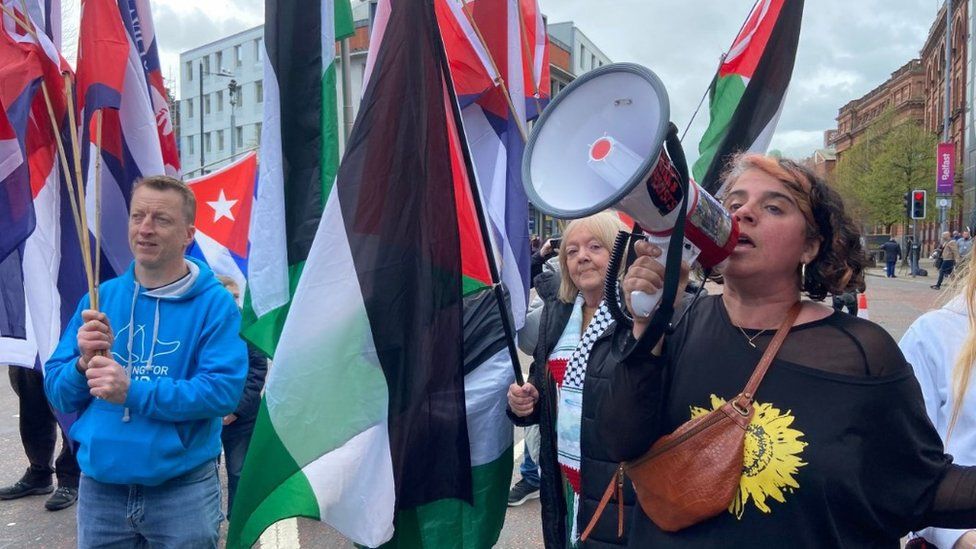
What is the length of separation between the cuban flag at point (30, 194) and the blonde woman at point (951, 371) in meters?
3.32

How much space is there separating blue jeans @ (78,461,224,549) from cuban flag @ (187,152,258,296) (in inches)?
145

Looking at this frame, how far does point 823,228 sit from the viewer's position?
5.33 ft

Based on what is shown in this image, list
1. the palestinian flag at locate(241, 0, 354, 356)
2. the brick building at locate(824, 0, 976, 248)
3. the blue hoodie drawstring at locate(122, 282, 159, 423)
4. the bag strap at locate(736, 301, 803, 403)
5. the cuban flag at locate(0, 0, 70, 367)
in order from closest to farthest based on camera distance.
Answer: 1. the bag strap at locate(736, 301, 803, 403)
2. the blue hoodie drawstring at locate(122, 282, 159, 423)
3. the palestinian flag at locate(241, 0, 354, 356)
4. the cuban flag at locate(0, 0, 70, 367)
5. the brick building at locate(824, 0, 976, 248)

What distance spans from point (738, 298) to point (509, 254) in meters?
1.58

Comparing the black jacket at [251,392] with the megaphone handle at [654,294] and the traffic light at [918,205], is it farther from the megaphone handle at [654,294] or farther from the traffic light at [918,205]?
the traffic light at [918,205]

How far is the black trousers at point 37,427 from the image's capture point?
190 inches

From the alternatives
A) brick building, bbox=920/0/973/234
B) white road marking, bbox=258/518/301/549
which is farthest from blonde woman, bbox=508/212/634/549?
brick building, bbox=920/0/973/234

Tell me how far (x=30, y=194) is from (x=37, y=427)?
2.19 m

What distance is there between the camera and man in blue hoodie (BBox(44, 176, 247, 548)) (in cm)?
235

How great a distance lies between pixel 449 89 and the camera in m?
2.60

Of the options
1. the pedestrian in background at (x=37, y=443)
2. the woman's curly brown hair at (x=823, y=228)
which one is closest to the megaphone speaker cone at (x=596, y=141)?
the woman's curly brown hair at (x=823, y=228)

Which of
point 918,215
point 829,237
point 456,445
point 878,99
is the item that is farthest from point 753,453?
point 878,99

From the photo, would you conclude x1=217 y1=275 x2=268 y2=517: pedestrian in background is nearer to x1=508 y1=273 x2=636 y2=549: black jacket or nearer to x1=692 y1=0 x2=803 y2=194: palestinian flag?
x1=508 y1=273 x2=636 y2=549: black jacket

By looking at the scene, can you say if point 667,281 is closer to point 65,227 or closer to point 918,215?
point 65,227
